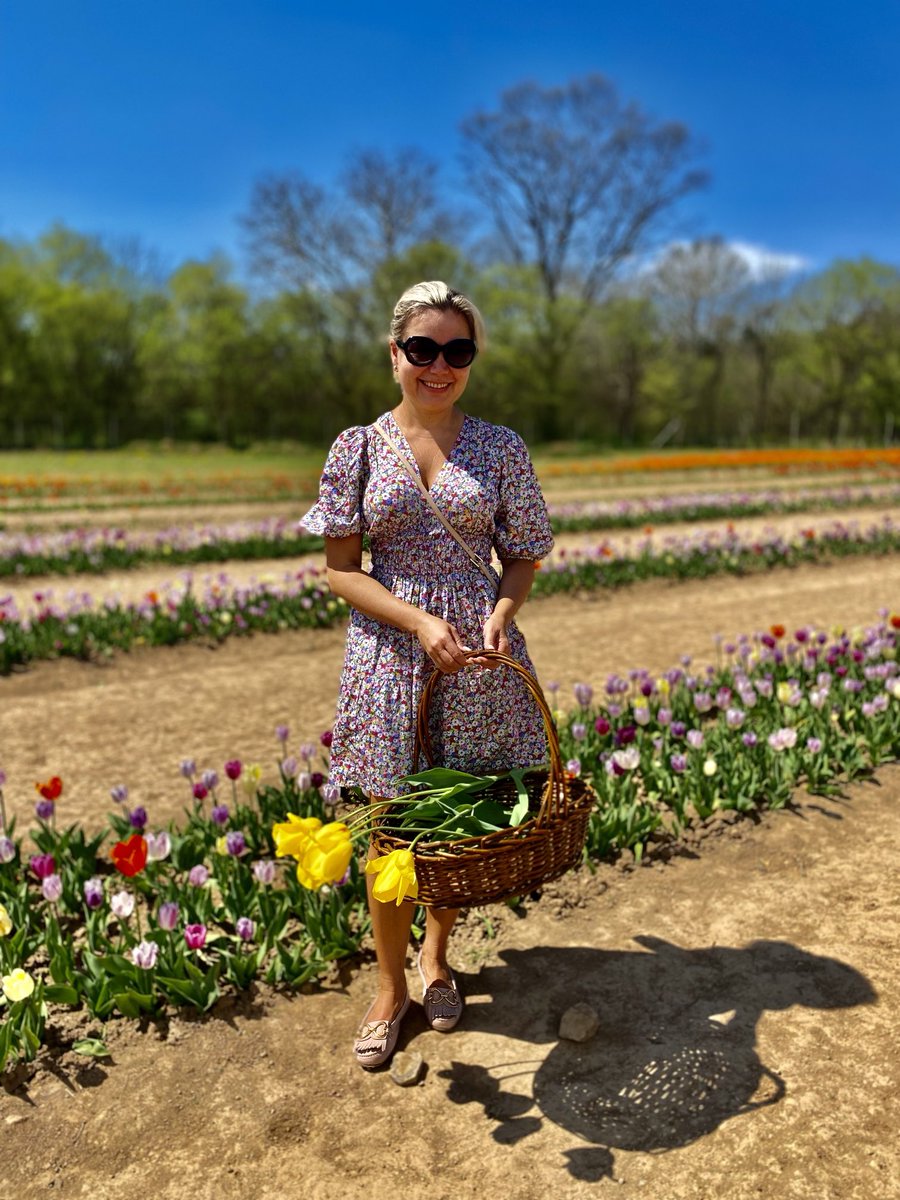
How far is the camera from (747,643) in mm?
6238

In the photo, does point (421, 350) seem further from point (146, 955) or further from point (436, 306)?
point (146, 955)

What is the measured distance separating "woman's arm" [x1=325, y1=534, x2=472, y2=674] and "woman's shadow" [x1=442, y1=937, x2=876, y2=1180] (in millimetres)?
1197

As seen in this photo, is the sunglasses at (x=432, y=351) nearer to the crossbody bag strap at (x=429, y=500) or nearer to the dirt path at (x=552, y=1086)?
the crossbody bag strap at (x=429, y=500)

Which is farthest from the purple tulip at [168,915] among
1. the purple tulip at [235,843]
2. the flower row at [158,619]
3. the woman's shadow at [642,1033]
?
the flower row at [158,619]

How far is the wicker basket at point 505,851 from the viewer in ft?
7.66

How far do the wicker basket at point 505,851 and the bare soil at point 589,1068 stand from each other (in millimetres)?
655

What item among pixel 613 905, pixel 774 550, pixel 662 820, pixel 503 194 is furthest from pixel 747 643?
pixel 503 194

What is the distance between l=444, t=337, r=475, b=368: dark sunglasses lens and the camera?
2643 millimetres

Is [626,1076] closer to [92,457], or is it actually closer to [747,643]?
[747,643]

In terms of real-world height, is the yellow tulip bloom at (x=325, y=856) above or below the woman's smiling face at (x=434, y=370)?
below

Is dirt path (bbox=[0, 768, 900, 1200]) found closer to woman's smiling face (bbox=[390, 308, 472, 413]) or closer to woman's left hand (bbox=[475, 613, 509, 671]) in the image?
woman's left hand (bbox=[475, 613, 509, 671])

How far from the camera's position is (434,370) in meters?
2.65

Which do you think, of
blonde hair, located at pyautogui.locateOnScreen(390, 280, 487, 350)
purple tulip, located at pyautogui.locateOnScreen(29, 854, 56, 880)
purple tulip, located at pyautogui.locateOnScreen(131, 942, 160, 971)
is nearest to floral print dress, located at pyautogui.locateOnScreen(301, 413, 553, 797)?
blonde hair, located at pyautogui.locateOnScreen(390, 280, 487, 350)

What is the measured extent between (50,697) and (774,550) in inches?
315
